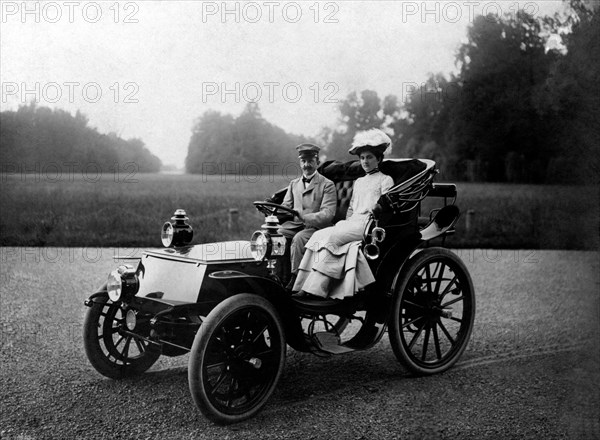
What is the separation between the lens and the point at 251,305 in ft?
10.3

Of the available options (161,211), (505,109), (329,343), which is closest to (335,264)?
(329,343)

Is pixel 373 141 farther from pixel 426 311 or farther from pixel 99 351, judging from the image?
pixel 99 351

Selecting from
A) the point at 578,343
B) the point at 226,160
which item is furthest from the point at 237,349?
the point at 226,160

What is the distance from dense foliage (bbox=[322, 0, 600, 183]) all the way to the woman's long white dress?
2.23 m

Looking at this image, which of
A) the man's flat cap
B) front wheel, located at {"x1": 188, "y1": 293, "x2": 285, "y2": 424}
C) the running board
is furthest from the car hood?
the man's flat cap

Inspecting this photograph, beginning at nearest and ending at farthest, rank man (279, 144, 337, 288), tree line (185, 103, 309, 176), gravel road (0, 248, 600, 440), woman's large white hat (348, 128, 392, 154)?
gravel road (0, 248, 600, 440), woman's large white hat (348, 128, 392, 154), man (279, 144, 337, 288), tree line (185, 103, 309, 176)

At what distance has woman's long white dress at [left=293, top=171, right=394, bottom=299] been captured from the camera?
377cm

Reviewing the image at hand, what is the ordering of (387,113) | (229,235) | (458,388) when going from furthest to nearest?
(229,235) → (387,113) → (458,388)

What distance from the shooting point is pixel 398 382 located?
3.95 metres

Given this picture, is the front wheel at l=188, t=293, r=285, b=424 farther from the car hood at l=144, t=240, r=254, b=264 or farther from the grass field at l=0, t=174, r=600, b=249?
the grass field at l=0, t=174, r=600, b=249

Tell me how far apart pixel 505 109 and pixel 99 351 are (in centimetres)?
664

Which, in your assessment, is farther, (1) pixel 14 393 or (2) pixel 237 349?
(1) pixel 14 393

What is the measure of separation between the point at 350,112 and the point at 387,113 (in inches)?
33.1

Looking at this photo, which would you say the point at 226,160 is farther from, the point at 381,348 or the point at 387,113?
the point at 381,348
